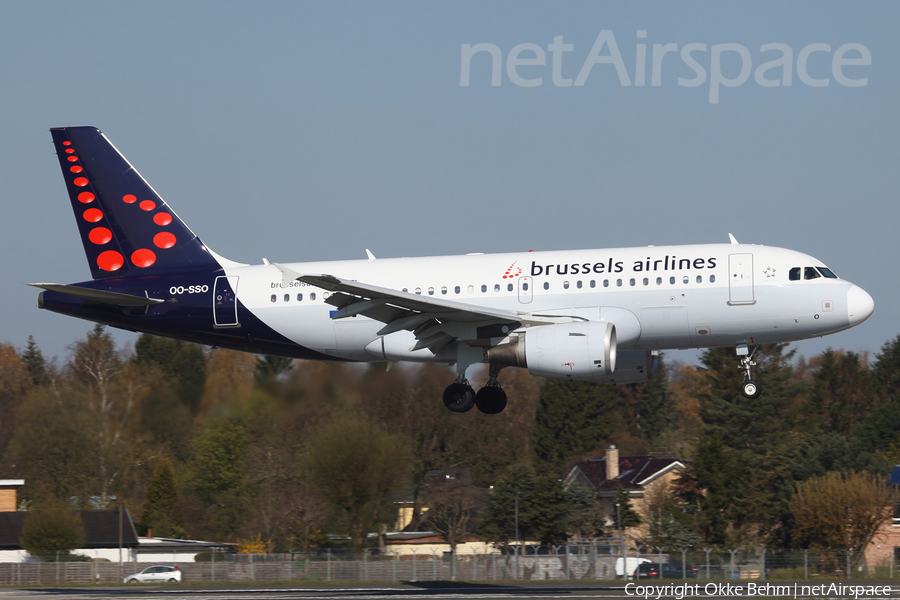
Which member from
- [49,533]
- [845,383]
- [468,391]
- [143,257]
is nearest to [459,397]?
[468,391]

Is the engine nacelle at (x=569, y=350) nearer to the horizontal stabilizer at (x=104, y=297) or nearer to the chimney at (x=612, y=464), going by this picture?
the horizontal stabilizer at (x=104, y=297)

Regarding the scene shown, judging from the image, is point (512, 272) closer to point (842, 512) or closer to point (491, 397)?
point (491, 397)

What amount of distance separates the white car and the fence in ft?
1.02

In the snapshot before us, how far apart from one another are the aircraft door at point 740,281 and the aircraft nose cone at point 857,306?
2520 mm

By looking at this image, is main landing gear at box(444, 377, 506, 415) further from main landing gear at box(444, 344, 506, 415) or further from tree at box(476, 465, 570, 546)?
tree at box(476, 465, 570, 546)

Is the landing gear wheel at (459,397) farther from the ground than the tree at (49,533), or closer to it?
farther from the ground

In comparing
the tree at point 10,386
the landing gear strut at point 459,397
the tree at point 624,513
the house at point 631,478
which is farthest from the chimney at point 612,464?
the landing gear strut at point 459,397


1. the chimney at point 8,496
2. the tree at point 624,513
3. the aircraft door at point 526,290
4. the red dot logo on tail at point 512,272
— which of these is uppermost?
the red dot logo on tail at point 512,272

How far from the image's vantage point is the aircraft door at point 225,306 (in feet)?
102

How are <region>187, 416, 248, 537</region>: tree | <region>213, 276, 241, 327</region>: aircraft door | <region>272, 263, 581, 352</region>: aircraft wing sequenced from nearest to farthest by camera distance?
<region>272, 263, 581, 352</region>: aircraft wing
<region>213, 276, 241, 327</region>: aircraft door
<region>187, 416, 248, 537</region>: tree

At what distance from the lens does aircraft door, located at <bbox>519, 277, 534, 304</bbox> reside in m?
29.4

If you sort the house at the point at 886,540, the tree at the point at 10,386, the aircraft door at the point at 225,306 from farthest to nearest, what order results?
the tree at the point at 10,386
the house at the point at 886,540
the aircraft door at the point at 225,306

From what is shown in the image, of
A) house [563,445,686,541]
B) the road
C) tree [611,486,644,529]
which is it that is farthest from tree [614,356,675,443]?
the road

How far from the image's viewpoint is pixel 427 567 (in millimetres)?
47281
